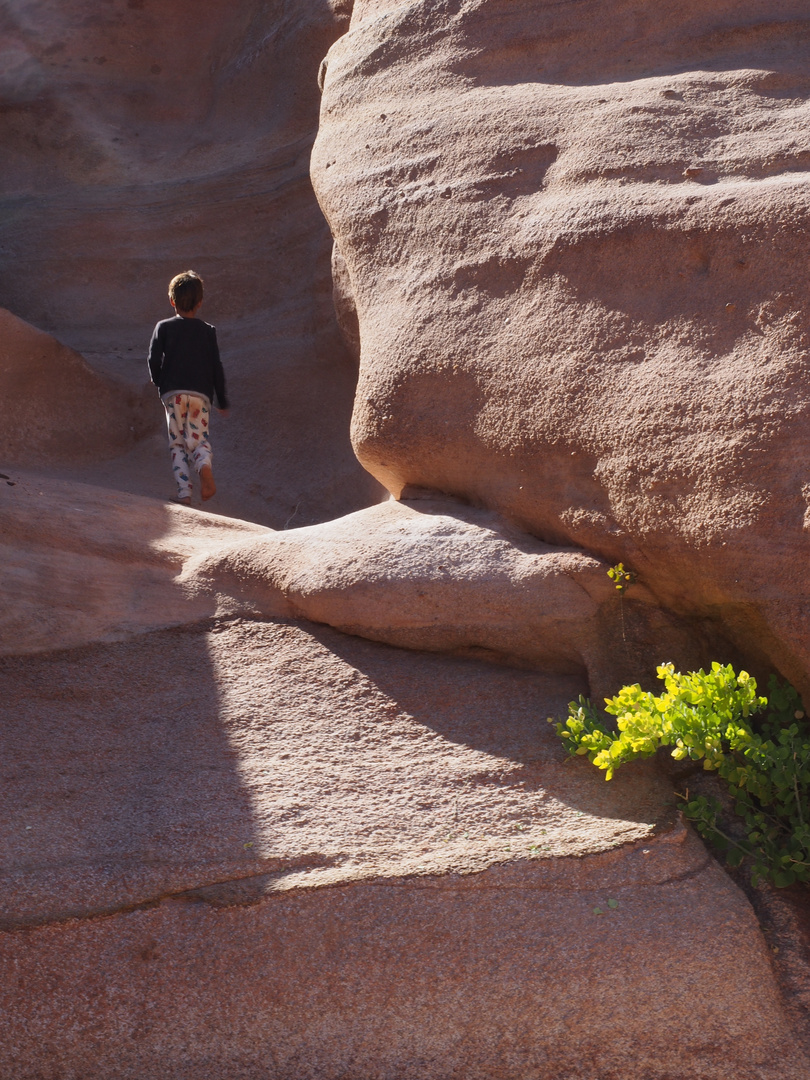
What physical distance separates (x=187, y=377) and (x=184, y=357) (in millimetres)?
102

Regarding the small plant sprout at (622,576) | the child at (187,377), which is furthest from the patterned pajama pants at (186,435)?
the small plant sprout at (622,576)

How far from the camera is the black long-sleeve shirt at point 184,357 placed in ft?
17.4

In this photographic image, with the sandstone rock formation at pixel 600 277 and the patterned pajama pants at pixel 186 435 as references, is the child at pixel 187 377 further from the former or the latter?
the sandstone rock formation at pixel 600 277

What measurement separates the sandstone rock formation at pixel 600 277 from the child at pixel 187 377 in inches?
52.7

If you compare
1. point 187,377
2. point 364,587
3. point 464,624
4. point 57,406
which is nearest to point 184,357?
point 187,377

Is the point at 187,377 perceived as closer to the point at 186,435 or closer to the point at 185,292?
the point at 186,435

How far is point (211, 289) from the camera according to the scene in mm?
7500

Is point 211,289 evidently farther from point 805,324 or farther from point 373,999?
point 373,999

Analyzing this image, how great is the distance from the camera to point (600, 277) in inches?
131

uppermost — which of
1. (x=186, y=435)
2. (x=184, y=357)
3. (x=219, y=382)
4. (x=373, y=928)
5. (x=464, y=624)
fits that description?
(x=184, y=357)

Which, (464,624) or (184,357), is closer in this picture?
(464,624)

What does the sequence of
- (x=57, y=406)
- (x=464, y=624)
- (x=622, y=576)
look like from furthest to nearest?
(x=57, y=406)
(x=464, y=624)
(x=622, y=576)

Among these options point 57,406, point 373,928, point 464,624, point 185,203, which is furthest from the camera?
point 185,203

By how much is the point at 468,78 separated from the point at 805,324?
1.80 meters
